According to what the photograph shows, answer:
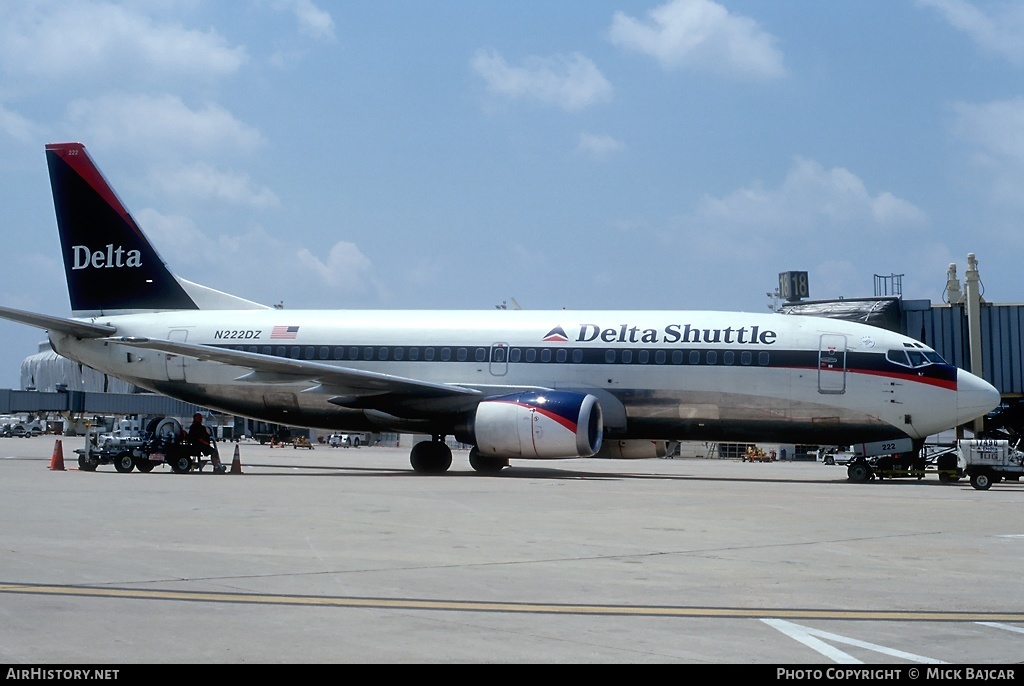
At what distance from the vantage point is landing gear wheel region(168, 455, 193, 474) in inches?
994

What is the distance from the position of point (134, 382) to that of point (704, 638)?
2612 cm

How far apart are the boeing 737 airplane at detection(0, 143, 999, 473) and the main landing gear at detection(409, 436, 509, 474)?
5 cm

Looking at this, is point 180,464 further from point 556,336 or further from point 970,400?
point 970,400

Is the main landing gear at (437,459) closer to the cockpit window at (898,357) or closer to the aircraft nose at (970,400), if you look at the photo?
the cockpit window at (898,357)

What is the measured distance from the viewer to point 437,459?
27.1 m

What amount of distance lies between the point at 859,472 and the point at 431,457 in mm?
10490

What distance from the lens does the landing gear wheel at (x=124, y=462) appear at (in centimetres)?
2511

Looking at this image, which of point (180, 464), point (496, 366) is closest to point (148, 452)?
point (180, 464)

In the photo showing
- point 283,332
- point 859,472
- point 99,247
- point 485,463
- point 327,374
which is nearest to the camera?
point 327,374

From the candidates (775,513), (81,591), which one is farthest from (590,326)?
(81,591)

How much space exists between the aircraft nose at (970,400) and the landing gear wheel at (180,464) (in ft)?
58.0

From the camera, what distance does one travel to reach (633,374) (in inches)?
995

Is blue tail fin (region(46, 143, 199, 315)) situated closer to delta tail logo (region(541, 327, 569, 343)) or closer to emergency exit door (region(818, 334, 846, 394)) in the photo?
delta tail logo (region(541, 327, 569, 343))
